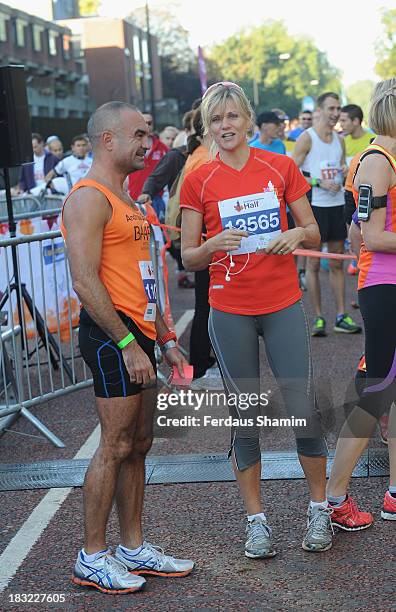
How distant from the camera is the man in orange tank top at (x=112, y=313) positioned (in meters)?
3.93

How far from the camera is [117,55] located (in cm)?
9381

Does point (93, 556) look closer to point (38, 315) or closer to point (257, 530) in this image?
point (257, 530)

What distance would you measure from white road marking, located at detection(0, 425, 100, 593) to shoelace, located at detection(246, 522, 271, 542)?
3.37ft

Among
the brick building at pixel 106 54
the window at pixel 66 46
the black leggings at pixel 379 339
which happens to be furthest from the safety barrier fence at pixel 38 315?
the brick building at pixel 106 54

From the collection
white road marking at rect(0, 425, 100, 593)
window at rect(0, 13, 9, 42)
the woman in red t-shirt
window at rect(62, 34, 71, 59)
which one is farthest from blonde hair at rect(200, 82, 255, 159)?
window at rect(62, 34, 71, 59)

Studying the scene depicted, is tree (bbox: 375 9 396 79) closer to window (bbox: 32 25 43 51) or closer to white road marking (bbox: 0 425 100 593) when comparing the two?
window (bbox: 32 25 43 51)

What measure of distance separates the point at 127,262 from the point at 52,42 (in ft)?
259

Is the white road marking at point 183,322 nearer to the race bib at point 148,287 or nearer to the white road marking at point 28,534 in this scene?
the white road marking at point 28,534

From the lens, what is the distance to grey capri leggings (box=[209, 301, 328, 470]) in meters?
4.43

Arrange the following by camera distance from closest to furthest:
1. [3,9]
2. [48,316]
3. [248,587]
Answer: [248,587]
[48,316]
[3,9]

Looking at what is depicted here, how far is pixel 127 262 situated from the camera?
13.2ft

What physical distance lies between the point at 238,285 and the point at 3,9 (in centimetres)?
6604

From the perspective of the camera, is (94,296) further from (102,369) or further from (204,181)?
(204,181)

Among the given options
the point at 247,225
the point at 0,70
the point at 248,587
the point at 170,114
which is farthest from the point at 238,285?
the point at 170,114
